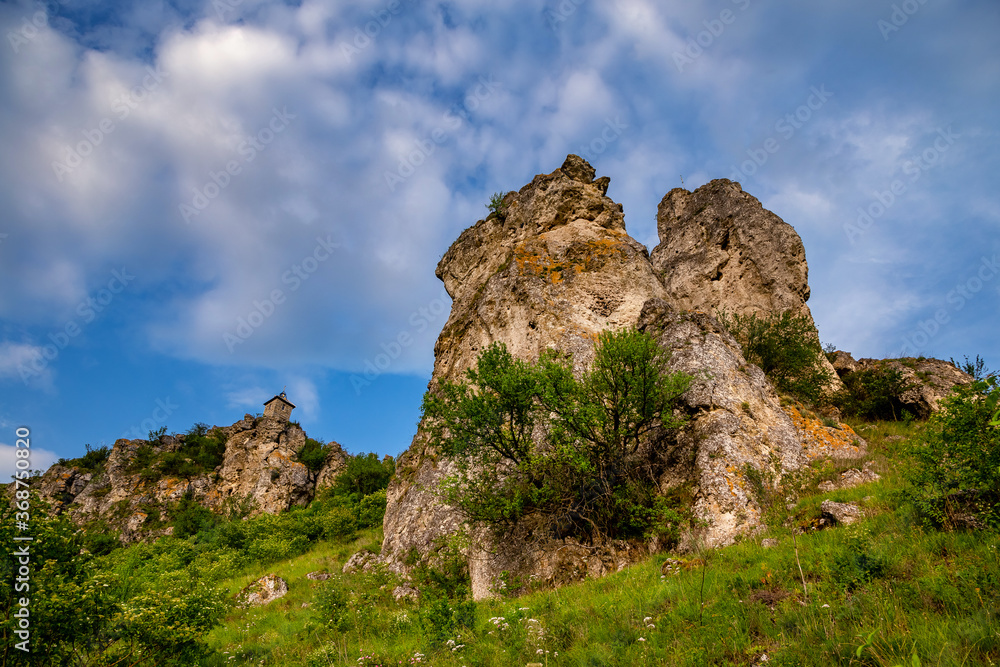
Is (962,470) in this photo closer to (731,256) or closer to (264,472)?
(731,256)

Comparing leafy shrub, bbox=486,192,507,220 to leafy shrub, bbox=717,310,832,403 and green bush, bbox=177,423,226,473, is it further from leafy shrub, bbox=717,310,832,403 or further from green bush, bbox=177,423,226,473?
green bush, bbox=177,423,226,473

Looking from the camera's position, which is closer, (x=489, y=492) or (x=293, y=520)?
(x=489, y=492)

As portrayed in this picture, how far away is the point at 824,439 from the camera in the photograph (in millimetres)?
14609

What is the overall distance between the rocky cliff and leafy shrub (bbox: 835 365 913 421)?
617 centimetres

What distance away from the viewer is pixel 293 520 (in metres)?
29.2

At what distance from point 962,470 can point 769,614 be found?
4161mm

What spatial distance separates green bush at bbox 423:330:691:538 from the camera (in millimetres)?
12750

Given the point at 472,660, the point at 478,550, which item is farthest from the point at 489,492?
the point at 472,660

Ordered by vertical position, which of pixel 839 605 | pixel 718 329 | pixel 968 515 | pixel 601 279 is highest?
pixel 601 279

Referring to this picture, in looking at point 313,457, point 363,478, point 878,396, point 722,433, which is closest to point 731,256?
point 878,396

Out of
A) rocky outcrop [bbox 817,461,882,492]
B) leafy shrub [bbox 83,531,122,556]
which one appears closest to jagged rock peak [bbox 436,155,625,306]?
rocky outcrop [bbox 817,461,882,492]

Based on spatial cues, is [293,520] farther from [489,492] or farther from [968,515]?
[968,515]

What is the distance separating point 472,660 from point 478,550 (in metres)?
9.68

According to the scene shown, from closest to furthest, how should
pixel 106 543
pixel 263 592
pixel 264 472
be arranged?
pixel 263 592, pixel 106 543, pixel 264 472
